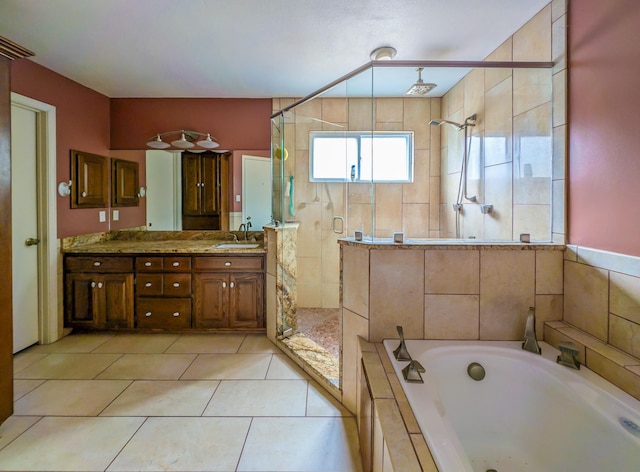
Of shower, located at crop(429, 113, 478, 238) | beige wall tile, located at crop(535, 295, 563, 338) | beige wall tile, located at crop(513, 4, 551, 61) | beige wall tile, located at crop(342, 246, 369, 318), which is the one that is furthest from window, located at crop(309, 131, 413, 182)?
beige wall tile, located at crop(535, 295, 563, 338)

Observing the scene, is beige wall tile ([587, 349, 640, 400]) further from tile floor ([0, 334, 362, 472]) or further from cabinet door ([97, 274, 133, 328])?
cabinet door ([97, 274, 133, 328])

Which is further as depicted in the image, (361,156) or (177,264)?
(177,264)

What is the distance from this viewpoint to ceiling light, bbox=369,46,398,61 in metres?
2.53

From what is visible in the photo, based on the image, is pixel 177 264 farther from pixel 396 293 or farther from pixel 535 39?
pixel 535 39

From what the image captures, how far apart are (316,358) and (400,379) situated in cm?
122

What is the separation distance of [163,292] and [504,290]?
9.54 feet

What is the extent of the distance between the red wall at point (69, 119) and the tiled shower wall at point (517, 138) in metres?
3.58

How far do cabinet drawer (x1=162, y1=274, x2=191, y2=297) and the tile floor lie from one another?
0.54 meters

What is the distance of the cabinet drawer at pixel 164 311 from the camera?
316 centimetres

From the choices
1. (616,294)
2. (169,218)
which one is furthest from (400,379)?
(169,218)

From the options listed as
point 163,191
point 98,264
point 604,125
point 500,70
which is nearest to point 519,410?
point 604,125

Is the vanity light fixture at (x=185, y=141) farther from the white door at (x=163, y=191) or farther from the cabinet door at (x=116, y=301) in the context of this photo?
the cabinet door at (x=116, y=301)

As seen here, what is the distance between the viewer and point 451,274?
6.11 ft

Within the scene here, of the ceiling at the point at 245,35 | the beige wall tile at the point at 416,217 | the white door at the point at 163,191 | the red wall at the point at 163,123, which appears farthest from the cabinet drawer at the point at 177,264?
the beige wall tile at the point at 416,217
